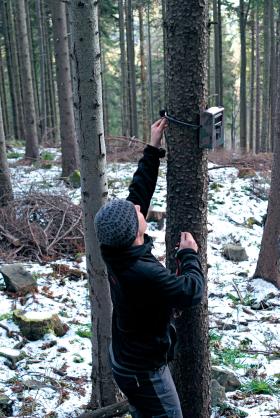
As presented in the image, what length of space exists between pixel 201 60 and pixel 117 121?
132 ft

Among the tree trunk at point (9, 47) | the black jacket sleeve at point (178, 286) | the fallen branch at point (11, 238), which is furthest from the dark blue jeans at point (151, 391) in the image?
the tree trunk at point (9, 47)

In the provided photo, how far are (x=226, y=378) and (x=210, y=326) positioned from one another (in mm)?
1715

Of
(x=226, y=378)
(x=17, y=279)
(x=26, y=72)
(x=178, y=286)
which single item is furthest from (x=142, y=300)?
(x=26, y=72)

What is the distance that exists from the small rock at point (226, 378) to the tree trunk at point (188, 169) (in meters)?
1.61

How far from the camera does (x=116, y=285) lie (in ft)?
9.43

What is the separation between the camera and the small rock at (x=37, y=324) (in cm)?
590

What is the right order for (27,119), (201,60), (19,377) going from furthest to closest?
1. (27,119)
2. (19,377)
3. (201,60)

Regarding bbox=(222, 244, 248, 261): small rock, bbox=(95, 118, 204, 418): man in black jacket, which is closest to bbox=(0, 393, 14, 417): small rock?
bbox=(95, 118, 204, 418): man in black jacket

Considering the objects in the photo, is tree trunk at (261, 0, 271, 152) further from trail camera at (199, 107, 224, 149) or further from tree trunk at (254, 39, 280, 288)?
trail camera at (199, 107, 224, 149)

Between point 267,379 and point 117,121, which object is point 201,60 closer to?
point 267,379

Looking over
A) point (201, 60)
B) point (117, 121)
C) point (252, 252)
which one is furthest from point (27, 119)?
point (117, 121)

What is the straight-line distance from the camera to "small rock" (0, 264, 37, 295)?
6797 mm

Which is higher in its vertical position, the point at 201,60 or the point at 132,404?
the point at 201,60

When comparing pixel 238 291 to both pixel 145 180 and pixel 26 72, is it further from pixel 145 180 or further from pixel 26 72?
pixel 26 72
